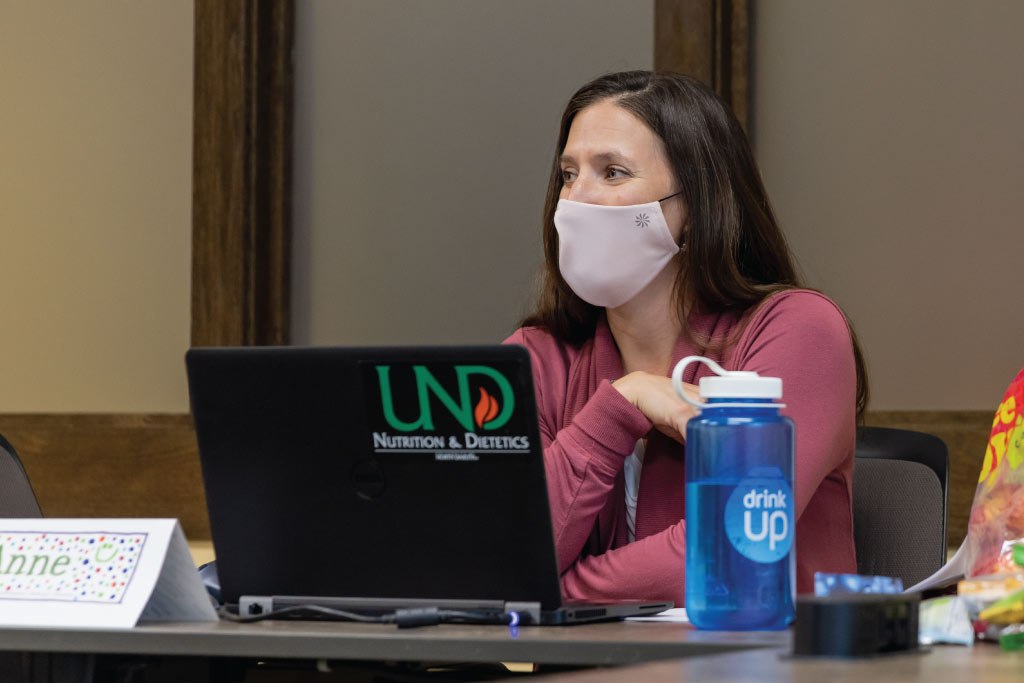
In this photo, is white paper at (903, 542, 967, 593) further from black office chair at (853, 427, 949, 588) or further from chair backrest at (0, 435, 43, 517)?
chair backrest at (0, 435, 43, 517)

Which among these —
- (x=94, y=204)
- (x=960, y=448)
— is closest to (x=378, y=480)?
(x=960, y=448)

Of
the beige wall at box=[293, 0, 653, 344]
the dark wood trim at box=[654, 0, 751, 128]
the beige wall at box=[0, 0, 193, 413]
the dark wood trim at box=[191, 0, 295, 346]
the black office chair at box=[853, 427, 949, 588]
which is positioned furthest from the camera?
the beige wall at box=[0, 0, 193, 413]

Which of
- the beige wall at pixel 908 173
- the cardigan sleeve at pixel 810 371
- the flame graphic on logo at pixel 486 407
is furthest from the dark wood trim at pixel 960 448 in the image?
the flame graphic on logo at pixel 486 407

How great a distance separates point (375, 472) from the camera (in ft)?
3.74

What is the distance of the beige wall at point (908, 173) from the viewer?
2.49 metres

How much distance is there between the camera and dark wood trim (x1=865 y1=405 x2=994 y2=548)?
8.02 feet

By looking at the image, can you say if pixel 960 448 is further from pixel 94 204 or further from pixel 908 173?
pixel 94 204

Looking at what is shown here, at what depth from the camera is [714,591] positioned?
3.49ft

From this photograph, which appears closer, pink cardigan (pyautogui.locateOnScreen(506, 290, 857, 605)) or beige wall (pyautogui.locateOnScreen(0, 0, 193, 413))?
pink cardigan (pyautogui.locateOnScreen(506, 290, 857, 605))

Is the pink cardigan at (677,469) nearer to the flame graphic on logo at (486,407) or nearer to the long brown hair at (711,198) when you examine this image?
the long brown hair at (711,198)

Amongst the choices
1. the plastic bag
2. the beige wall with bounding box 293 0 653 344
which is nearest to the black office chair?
the plastic bag

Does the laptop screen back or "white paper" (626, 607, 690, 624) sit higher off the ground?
the laptop screen back

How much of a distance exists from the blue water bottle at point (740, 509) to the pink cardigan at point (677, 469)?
33cm

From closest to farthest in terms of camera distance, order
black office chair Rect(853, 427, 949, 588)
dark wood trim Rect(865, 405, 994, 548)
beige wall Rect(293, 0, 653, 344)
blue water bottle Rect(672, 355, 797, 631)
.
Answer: blue water bottle Rect(672, 355, 797, 631) < black office chair Rect(853, 427, 949, 588) < dark wood trim Rect(865, 405, 994, 548) < beige wall Rect(293, 0, 653, 344)
